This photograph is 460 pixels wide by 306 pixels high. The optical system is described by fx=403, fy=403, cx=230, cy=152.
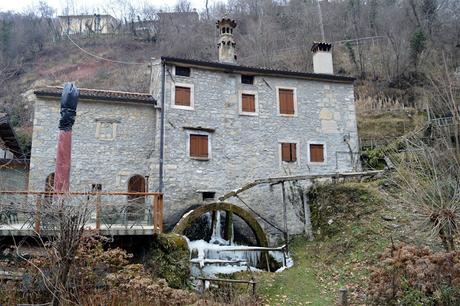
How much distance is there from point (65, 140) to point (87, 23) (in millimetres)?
43646

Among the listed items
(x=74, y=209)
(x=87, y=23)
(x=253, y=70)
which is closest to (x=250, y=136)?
(x=253, y=70)

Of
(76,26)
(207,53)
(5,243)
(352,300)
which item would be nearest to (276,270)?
(352,300)

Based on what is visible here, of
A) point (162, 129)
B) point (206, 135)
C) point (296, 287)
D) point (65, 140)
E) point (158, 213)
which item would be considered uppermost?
point (162, 129)

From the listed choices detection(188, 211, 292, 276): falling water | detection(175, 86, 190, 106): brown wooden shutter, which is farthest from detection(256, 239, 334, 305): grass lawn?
detection(175, 86, 190, 106): brown wooden shutter

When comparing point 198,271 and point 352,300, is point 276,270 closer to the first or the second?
point 198,271

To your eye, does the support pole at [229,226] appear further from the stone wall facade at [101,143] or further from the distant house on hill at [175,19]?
the distant house on hill at [175,19]

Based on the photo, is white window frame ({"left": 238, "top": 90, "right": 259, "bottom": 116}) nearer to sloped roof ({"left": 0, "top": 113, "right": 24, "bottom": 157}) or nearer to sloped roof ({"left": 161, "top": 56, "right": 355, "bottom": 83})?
sloped roof ({"left": 161, "top": 56, "right": 355, "bottom": 83})

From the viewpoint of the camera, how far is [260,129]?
53.3ft

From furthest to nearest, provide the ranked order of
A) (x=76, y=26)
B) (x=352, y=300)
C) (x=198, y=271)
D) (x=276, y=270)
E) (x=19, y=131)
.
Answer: (x=76, y=26) → (x=19, y=131) → (x=276, y=270) → (x=198, y=271) → (x=352, y=300)

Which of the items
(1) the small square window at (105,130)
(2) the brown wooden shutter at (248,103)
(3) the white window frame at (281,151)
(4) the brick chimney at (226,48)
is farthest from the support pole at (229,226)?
(4) the brick chimney at (226,48)

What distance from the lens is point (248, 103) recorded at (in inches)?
647

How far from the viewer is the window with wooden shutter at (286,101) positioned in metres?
16.7

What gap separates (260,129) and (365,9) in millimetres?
24839

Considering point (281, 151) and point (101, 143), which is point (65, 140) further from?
point (281, 151)
